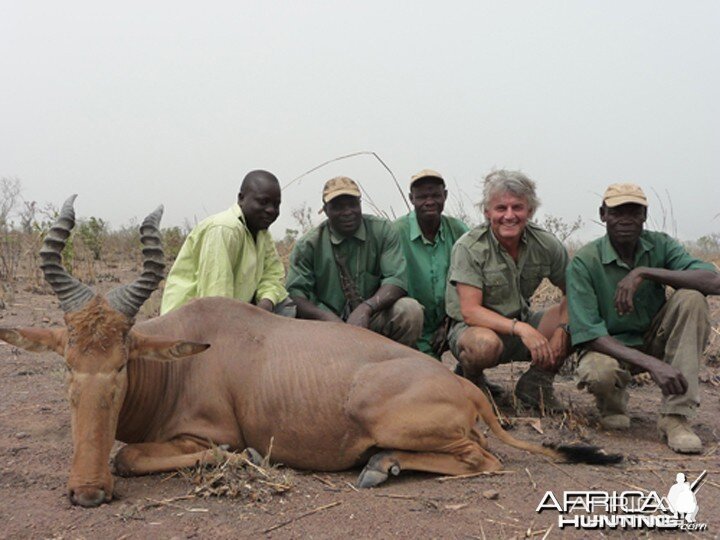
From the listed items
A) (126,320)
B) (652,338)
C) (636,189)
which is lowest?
(652,338)

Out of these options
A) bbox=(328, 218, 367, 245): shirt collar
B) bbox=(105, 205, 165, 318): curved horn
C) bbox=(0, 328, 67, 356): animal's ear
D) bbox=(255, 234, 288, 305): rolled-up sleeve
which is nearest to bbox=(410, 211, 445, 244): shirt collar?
bbox=(328, 218, 367, 245): shirt collar

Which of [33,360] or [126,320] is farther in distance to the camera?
[33,360]

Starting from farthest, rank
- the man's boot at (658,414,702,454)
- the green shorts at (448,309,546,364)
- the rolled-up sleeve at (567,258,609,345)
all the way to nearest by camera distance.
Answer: the green shorts at (448,309,546,364), the rolled-up sleeve at (567,258,609,345), the man's boot at (658,414,702,454)

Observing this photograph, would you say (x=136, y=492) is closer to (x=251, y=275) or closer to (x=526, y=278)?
(x=251, y=275)

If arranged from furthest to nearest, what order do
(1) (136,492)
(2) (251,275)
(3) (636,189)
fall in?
(2) (251,275)
(3) (636,189)
(1) (136,492)

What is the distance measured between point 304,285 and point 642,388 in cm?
381

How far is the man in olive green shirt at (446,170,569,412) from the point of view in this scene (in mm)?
6367

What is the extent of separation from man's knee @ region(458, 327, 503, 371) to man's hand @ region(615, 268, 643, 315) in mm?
1050

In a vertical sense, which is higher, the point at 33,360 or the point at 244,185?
the point at 244,185

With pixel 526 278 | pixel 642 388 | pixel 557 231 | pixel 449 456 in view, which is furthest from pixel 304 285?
pixel 557 231

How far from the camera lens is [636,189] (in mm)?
6031

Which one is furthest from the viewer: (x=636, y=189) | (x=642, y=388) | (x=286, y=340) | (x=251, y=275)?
(x=642, y=388)

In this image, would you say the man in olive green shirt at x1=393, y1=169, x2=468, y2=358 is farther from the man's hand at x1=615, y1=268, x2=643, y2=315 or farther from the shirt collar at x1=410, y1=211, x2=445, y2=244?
the man's hand at x1=615, y1=268, x2=643, y2=315

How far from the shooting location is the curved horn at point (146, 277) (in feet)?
14.8
